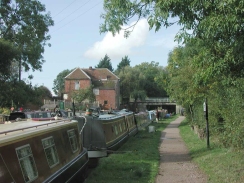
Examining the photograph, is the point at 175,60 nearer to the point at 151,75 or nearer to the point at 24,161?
the point at 24,161

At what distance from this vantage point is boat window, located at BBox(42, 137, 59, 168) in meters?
6.81

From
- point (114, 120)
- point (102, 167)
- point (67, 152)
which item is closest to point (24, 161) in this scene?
point (67, 152)

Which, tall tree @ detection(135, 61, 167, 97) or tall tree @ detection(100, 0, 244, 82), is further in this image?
tall tree @ detection(135, 61, 167, 97)

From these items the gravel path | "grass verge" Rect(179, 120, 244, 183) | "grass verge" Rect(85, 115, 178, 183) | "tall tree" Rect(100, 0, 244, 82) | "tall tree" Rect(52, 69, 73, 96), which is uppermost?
"tall tree" Rect(52, 69, 73, 96)

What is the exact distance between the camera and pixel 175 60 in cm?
3102

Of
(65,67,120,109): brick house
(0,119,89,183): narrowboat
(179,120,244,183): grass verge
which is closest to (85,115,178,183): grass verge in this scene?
(0,119,89,183): narrowboat

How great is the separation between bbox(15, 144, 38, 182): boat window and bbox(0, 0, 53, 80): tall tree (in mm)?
24662

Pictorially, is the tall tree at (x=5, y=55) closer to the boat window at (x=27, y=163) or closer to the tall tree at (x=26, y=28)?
the tall tree at (x=26, y=28)

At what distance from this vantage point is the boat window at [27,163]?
18.1ft

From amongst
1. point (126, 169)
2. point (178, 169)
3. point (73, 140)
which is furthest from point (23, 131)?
point (178, 169)

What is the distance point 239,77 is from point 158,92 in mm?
85271

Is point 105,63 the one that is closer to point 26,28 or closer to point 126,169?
point 26,28

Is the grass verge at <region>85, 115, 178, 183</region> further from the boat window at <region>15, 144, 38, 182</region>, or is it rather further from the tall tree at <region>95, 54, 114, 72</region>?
the tall tree at <region>95, 54, 114, 72</region>

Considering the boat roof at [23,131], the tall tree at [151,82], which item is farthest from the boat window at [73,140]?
the tall tree at [151,82]
